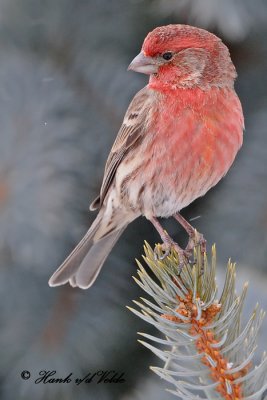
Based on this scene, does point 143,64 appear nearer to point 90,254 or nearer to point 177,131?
point 177,131

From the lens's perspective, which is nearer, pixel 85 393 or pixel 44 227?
pixel 44 227

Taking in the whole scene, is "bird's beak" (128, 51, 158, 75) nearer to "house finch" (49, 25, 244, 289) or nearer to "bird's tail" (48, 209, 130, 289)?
"house finch" (49, 25, 244, 289)

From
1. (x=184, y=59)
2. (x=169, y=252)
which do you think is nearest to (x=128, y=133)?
(x=184, y=59)

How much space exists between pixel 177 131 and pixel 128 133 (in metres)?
0.12

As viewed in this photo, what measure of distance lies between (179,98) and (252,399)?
0.88m

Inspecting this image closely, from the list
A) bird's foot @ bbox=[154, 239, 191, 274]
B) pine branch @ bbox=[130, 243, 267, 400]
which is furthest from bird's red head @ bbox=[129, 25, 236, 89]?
pine branch @ bbox=[130, 243, 267, 400]

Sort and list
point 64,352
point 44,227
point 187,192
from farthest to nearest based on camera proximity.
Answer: point 187,192
point 64,352
point 44,227

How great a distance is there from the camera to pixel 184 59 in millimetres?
1546

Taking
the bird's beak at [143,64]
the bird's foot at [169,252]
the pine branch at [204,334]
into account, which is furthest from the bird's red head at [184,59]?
the pine branch at [204,334]

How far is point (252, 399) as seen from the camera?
848 mm

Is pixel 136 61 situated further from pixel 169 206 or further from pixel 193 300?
pixel 193 300

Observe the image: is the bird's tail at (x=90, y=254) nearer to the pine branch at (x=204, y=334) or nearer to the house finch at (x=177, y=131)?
the house finch at (x=177, y=131)

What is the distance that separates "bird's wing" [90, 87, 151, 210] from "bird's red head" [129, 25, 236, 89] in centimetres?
6

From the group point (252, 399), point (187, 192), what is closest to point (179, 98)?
point (187, 192)
